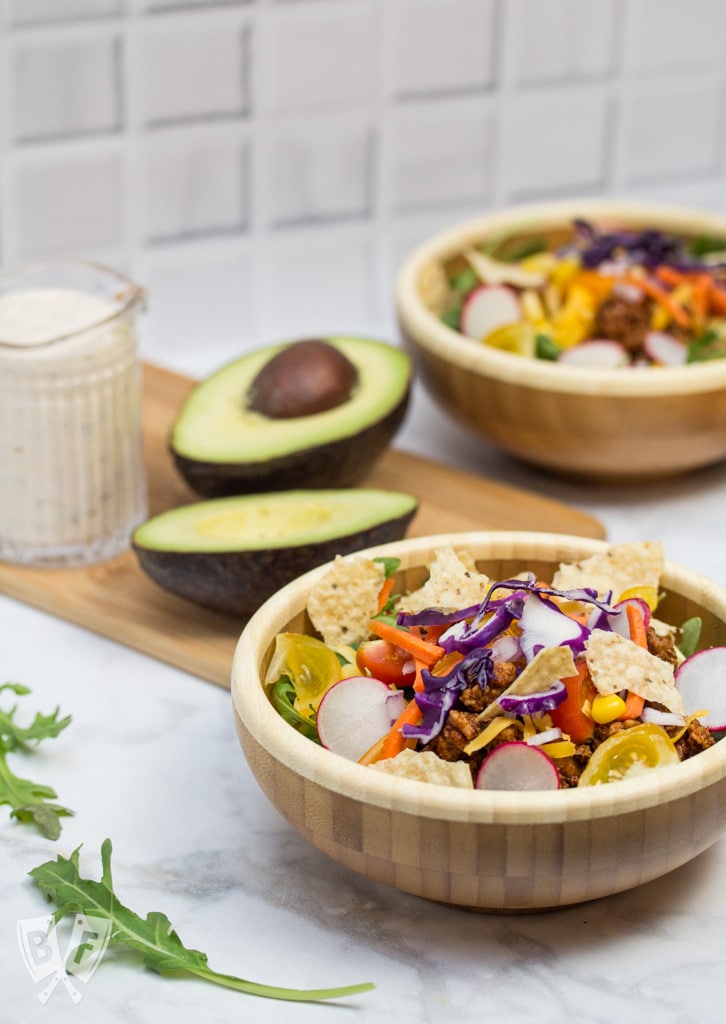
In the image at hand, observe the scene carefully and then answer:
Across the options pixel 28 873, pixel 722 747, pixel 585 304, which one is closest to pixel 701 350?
pixel 585 304

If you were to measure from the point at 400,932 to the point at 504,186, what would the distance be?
143 cm

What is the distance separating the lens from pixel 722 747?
3.31ft

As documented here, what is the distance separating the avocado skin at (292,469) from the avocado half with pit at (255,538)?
0.16 feet

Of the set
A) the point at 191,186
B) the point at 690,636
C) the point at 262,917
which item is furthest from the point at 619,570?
the point at 191,186

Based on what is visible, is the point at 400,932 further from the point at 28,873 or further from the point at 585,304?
the point at 585,304

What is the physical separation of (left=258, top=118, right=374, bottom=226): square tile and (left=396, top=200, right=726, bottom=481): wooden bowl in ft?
1.15

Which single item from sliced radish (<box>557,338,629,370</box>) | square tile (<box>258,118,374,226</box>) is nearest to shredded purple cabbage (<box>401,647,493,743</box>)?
sliced radish (<box>557,338,629,370</box>)

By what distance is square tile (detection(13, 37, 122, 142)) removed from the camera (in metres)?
1.85

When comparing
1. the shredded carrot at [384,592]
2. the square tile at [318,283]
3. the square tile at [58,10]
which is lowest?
the square tile at [318,283]

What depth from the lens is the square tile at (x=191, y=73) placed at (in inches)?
75.4

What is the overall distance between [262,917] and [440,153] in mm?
1361

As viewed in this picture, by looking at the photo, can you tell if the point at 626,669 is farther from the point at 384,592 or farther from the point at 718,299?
the point at 718,299

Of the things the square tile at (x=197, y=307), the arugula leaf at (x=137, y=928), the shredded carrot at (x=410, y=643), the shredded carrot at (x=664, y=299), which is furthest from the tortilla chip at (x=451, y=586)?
the square tile at (x=197, y=307)

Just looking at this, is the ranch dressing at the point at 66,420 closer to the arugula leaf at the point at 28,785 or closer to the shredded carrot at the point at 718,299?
the arugula leaf at the point at 28,785
